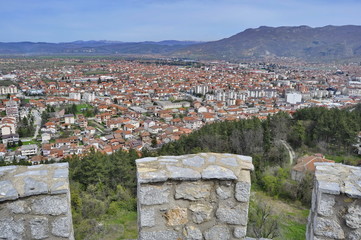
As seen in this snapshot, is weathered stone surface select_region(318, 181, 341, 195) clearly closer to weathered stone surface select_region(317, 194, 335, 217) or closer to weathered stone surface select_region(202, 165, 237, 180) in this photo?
weathered stone surface select_region(317, 194, 335, 217)

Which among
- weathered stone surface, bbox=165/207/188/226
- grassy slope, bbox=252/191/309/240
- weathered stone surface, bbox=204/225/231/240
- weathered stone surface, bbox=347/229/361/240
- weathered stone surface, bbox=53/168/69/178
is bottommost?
grassy slope, bbox=252/191/309/240

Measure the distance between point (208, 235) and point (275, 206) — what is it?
931 cm

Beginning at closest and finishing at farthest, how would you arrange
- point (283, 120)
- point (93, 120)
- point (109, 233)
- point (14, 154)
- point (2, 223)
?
point (2, 223) < point (109, 233) < point (283, 120) < point (14, 154) < point (93, 120)

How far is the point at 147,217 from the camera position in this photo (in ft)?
7.78

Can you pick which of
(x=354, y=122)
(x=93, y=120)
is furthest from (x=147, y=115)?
(x=354, y=122)

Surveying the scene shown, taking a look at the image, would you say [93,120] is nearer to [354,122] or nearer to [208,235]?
[354,122]

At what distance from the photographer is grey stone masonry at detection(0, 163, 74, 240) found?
6.99 ft

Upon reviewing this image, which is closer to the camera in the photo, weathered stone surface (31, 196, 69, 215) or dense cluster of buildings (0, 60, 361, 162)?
weathered stone surface (31, 196, 69, 215)

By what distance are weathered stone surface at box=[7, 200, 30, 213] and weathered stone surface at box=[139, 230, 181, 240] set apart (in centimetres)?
91

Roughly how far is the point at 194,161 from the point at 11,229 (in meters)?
1.52

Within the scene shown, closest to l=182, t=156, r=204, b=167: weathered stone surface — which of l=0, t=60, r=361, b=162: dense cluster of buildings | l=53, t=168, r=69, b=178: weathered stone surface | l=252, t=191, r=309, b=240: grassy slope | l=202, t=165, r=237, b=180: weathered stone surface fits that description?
l=202, t=165, r=237, b=180: weathered stone surface

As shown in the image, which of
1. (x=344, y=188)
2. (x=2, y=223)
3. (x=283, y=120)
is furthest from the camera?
(x=283, y=120)

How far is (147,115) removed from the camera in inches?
1736

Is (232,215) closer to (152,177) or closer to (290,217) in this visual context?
(152,177)
